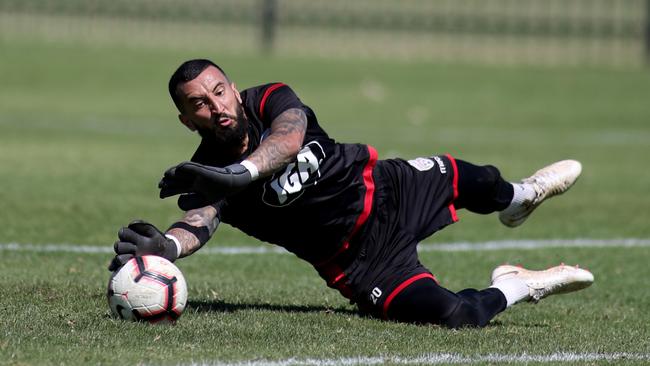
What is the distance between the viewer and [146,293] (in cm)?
611

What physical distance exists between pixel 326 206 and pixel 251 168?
895 millimetres

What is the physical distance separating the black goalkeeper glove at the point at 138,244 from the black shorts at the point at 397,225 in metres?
1.15

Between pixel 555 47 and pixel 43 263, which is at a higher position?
pixel 43 263

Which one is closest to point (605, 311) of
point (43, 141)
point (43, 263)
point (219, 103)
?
point (219, 103)

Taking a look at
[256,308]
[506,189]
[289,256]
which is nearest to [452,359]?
[256,308]

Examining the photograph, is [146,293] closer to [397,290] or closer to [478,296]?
[397,290]

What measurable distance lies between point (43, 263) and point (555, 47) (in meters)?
24.6

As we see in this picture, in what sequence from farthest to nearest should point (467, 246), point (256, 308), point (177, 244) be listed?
point (467, 246)
point (256, 308)
point (177, 244)

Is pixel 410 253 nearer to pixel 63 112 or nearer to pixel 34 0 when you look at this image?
pixel 63 112

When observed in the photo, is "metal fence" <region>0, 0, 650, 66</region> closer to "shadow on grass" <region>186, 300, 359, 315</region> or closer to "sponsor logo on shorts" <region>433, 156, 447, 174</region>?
"sponsor logo on shorts" <region>433, 156, 447, 174</region>

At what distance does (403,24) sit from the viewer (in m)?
29.8

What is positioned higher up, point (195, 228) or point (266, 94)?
point (266, 94)

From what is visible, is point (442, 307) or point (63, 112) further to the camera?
Answer: point (63, 112)

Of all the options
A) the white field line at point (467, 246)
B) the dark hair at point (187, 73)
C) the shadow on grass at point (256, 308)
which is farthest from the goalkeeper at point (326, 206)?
the white field line at point (467, 246)
